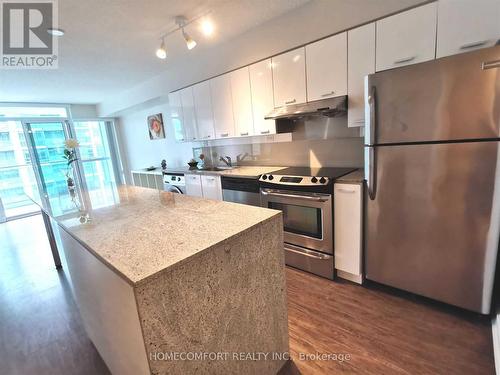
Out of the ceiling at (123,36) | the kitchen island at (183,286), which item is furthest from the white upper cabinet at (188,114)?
the kitchen island at (183,286)

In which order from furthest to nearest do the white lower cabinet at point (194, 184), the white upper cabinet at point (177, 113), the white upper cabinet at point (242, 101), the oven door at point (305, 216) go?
the white upper cabinet at point (177, 113) → the white lower cabinet at point (194, 184) → the white upper cabinet at point (242, 101) → the oven door at point (305, 216)

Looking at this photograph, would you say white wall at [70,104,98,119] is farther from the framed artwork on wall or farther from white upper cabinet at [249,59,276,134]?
white upper cabinet at [249,59,276,134]

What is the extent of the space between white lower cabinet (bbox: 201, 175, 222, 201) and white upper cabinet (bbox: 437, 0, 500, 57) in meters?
2.49

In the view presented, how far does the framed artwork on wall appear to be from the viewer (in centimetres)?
506

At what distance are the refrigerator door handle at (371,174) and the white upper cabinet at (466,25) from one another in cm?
80

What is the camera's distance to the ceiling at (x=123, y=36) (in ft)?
6.95

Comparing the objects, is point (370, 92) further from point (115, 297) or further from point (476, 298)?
point (115, 297)

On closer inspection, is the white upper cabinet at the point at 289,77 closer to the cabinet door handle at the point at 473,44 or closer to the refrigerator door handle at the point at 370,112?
the refrigerator door handle at the point at 370,112

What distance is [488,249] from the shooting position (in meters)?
1.56

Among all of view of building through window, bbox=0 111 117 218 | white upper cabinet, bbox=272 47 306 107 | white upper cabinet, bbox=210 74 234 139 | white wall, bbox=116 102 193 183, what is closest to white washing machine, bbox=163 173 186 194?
white wall, bbox=116 102 193 183

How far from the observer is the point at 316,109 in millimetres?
2275

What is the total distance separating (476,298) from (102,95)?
21.3ft

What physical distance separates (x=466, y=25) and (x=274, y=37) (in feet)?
5.27

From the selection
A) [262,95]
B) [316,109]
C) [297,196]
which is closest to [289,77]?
[262,95]
